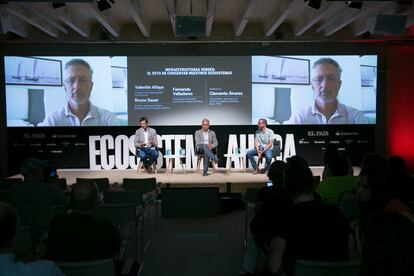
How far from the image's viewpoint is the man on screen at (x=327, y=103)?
32.8 feet

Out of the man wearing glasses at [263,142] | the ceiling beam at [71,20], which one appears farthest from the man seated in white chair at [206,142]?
the ceiling beam at [71,20]

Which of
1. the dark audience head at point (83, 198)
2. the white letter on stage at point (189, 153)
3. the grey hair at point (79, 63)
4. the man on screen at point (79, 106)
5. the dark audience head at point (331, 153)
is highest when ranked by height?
the grey hair at point (79, 63)

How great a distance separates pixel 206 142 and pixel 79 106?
3.02m

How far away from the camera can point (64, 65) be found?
9891 mm

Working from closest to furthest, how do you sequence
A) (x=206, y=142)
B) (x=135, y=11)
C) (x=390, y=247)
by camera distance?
(x=390, y=247), (x=135, y=11), (x=206, y=142)

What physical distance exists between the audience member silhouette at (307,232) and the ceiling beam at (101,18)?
5.93 metres

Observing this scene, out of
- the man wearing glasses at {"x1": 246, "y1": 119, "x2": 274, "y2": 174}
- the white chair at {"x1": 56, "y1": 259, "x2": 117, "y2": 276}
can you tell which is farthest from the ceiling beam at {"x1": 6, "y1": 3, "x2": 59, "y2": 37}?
the white chair at {"x1": 56, "y1": 259, "x2": 117, "y2": 276}

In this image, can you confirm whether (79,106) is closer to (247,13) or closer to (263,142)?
(263,142)

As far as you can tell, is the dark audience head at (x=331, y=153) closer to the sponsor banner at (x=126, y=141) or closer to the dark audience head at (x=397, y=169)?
the dark audience head at (x=397, y=169)

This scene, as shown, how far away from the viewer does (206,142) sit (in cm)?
933

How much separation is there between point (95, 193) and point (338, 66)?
849cm

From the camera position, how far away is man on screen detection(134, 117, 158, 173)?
30.7ft

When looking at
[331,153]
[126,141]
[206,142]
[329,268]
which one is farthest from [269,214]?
[126,141]

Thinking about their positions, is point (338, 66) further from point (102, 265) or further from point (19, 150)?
point (102, 265)
